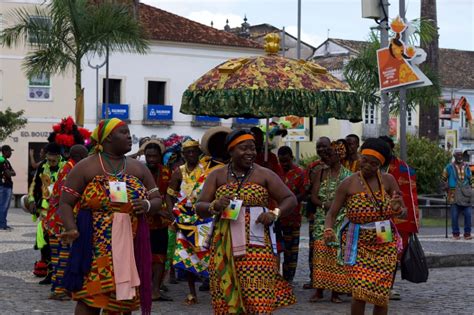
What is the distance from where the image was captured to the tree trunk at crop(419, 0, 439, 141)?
32.9 m

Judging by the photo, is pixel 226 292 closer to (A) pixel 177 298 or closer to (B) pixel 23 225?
(A) pixel 177 298

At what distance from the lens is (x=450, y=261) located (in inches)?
641

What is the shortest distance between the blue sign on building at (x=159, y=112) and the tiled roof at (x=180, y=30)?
314cm

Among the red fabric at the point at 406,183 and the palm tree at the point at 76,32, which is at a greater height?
the palm tree at the point at 76,32

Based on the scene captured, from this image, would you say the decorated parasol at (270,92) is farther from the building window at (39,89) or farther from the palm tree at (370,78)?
the building window at (39,89)

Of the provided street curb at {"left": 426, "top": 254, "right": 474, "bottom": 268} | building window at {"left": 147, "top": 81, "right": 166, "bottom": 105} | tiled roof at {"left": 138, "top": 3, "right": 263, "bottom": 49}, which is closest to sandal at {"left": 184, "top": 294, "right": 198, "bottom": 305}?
street curb at {"left": 426, "top": 254, "right": 474, "bottom": 268}

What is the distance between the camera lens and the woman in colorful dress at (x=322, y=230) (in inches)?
436

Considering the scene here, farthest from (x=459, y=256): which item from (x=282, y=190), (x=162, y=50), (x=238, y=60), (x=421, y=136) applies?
(x=162, y=50)

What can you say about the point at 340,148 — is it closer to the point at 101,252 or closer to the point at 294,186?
the point at 294,186

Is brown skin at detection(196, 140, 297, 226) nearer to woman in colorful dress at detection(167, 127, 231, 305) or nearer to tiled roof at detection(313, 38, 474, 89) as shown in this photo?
woman in colorful dress at detection(167, 127, 231, 305)

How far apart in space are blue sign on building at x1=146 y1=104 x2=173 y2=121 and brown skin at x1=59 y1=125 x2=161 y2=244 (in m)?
41.0

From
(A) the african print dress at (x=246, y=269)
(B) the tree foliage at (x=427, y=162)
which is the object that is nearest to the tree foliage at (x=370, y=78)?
(B) the tree foliage at (x=427, y=162)

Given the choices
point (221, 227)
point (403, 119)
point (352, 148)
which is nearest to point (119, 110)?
point (403, 119)

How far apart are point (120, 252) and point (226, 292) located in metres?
0.88
